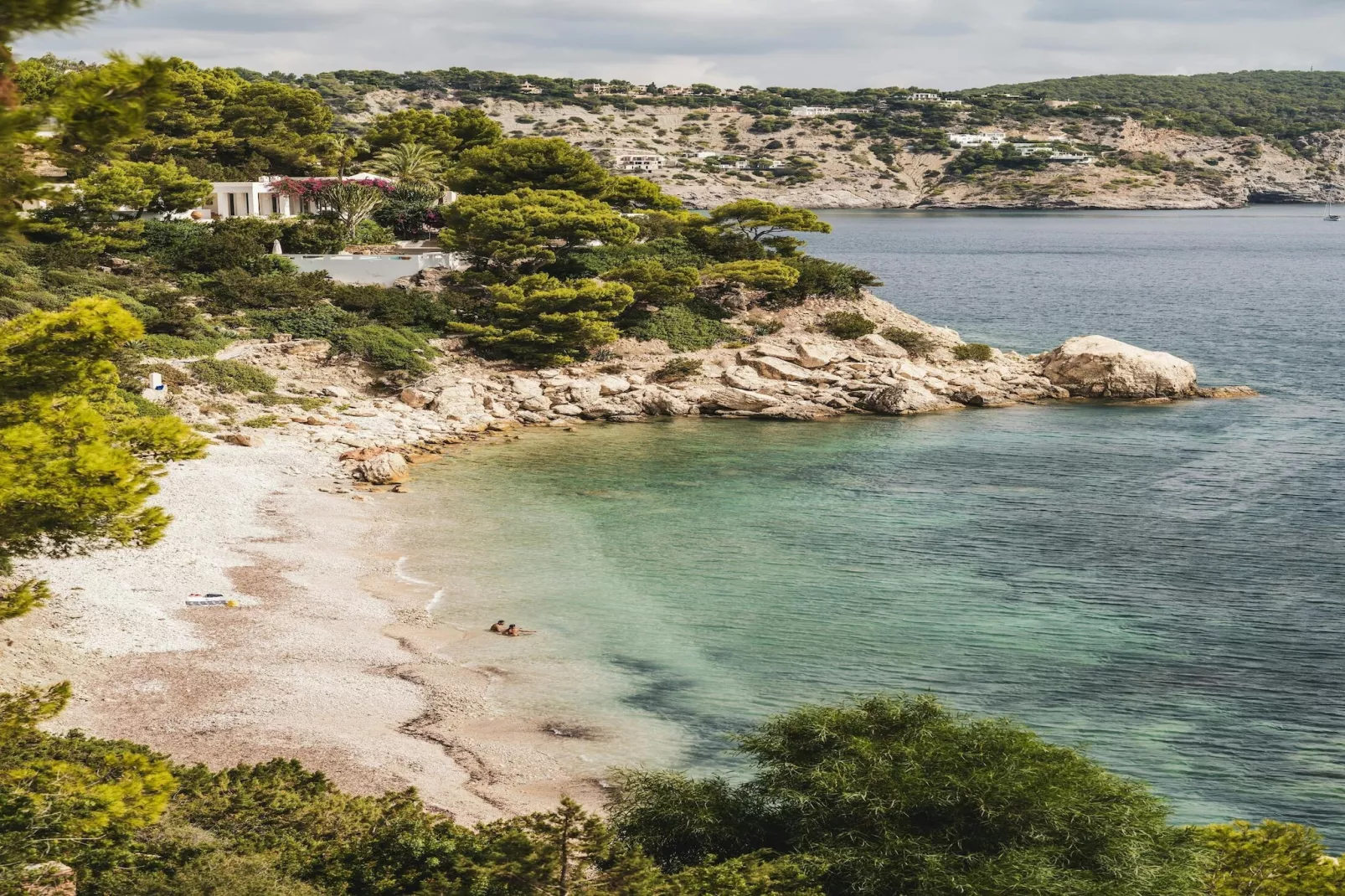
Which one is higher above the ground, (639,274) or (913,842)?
(639,274)

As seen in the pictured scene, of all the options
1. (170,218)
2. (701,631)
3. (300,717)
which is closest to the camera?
(300,717)

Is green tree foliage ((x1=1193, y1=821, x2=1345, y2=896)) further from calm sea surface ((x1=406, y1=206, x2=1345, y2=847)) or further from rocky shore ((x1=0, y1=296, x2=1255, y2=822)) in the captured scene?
rocky shore ((x1=0, y1=296, x2=1255, y2=822))

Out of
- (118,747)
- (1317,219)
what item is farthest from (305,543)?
(1317,219)

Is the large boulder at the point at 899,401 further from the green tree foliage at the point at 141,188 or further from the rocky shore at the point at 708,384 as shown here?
the green tree foliage at the point at 141,188

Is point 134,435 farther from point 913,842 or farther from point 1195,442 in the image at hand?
point 1195,442

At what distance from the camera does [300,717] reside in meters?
20.2

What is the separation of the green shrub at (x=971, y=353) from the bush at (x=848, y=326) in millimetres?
4190

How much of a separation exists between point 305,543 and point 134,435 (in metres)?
15.6

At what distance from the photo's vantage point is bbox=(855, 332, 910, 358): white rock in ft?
185

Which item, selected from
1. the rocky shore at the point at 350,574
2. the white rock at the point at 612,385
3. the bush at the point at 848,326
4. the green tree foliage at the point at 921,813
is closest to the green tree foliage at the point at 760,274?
the bush at the point at 848,326

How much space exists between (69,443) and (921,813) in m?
10.3

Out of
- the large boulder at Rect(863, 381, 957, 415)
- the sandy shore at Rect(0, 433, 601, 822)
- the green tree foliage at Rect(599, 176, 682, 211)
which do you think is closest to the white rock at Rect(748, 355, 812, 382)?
the large boulder at Rect(863, 381, 957, 415)

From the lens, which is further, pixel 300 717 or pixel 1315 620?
pixel 1315 620

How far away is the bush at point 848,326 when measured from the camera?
5812 centimetres
